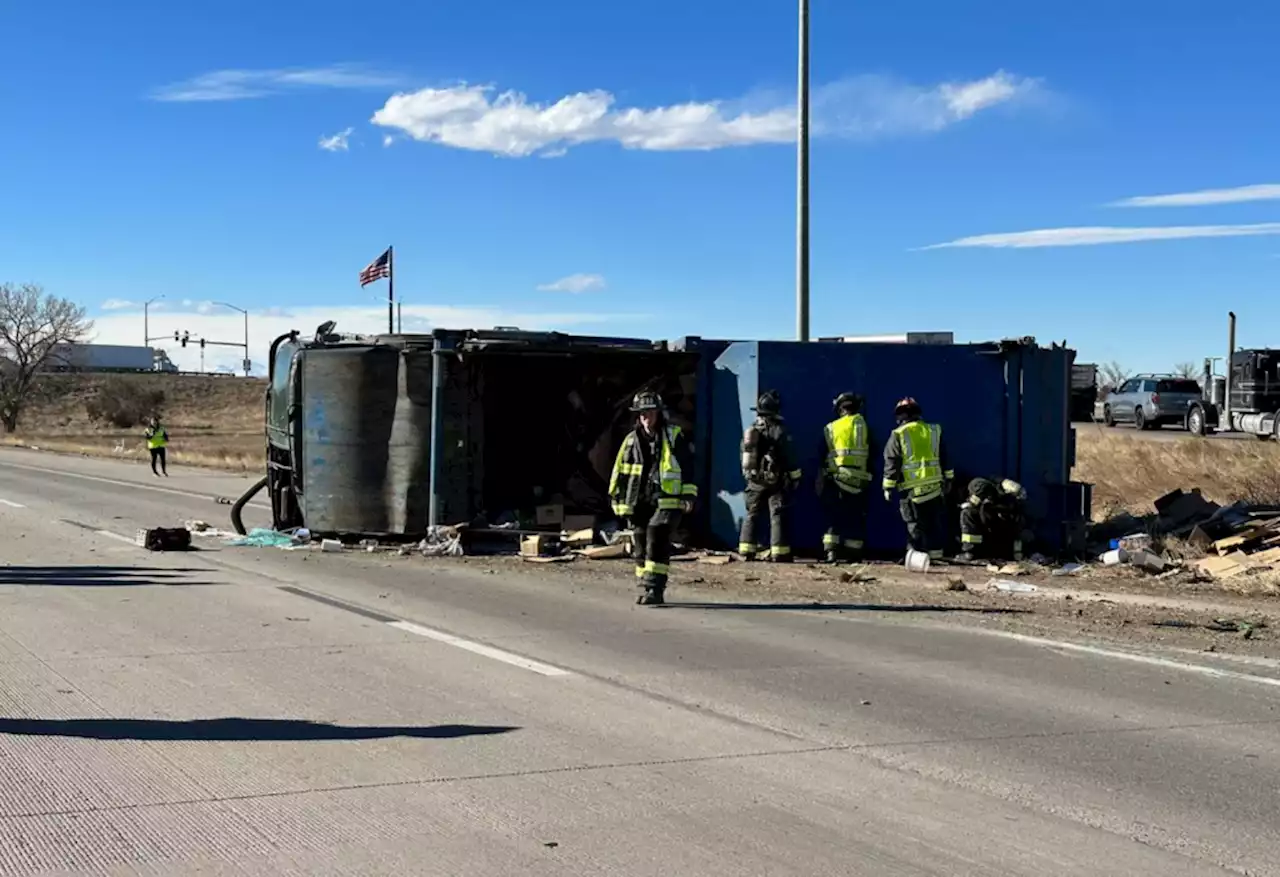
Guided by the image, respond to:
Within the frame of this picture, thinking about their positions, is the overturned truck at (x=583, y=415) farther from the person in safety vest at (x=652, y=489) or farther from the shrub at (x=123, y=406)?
the shrub at (x=123, y=406)

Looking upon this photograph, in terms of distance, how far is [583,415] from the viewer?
17016 millimetres

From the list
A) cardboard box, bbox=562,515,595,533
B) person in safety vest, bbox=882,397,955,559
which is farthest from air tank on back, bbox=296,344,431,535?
person in safety vest, bbox=882,397,955,559

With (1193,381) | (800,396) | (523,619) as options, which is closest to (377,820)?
(523,619)

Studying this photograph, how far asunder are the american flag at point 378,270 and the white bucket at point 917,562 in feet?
78.5

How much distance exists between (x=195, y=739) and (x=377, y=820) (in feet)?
5.47

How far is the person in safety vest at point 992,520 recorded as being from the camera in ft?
45.6

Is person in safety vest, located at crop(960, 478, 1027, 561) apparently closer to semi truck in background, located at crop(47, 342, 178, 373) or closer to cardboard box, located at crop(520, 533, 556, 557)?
cardboard box, located at crop(520, 533, 556, 557)

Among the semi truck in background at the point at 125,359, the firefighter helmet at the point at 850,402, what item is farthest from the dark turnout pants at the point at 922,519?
the semi truck in background at the point at 125,359

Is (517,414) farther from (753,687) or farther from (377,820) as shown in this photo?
(377,820)

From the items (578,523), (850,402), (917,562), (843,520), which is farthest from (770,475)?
(578,523)

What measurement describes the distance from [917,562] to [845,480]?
115cm

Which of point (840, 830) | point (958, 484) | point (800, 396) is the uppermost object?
point (800, 396)

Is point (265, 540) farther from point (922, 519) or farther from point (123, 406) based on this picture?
point (123, 406)

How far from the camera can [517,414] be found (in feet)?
56.6
